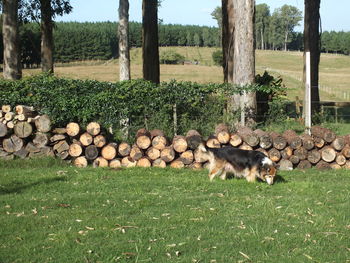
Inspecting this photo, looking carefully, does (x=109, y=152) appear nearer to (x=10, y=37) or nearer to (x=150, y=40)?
(x=10, y=37)

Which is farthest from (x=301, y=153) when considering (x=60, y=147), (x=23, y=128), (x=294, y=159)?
(x=23, y=128)

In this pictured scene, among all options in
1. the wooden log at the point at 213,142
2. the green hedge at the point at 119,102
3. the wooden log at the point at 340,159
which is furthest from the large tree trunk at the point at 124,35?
the wooden log at the point at 340,159

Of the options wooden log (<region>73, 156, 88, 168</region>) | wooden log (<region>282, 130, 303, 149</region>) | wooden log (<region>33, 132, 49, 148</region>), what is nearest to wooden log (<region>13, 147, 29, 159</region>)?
wooden log (<region>33, 132, 49, 148</region>)

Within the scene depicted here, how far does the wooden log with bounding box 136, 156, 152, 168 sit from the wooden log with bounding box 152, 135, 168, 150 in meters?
0.35

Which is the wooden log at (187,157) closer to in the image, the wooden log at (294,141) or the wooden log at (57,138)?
the wooden log at (294,141)

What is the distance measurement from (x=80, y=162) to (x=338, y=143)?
20.3 ft

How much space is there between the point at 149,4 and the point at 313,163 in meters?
10.6

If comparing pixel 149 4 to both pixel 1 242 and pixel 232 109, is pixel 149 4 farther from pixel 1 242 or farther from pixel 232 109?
pixel 1 242

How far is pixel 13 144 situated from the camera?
1276 centimetres

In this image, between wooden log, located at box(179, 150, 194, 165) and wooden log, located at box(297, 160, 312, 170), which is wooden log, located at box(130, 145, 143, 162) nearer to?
wooden log, located at box(179, 150, 194, 165)

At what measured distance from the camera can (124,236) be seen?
6754mm

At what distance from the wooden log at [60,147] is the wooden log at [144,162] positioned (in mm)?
1838

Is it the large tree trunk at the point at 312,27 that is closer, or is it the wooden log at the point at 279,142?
the wooden log at the point at 279,142

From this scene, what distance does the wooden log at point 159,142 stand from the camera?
12328 millimetres
